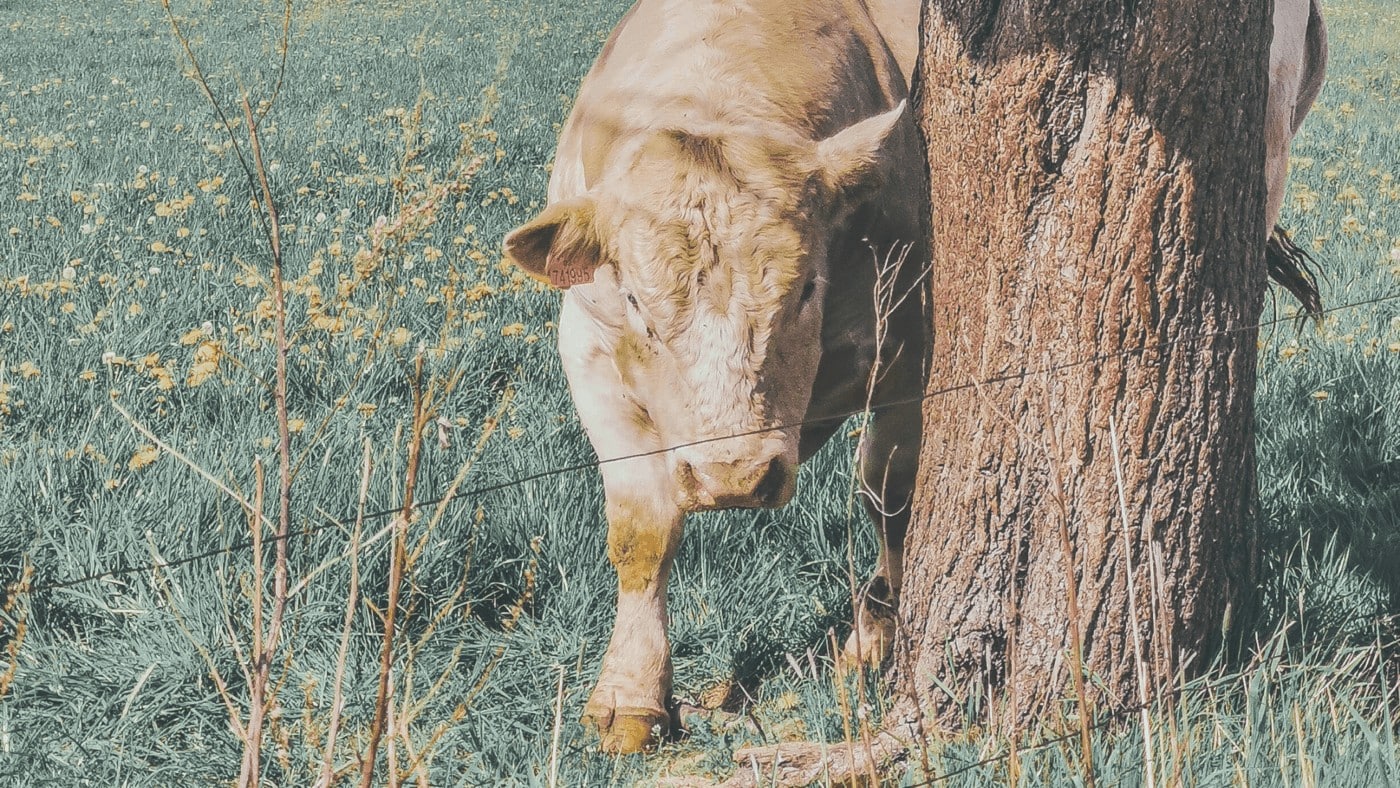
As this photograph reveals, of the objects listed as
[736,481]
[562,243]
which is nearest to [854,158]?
[562,243]

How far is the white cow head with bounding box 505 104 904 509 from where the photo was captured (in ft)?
8.38

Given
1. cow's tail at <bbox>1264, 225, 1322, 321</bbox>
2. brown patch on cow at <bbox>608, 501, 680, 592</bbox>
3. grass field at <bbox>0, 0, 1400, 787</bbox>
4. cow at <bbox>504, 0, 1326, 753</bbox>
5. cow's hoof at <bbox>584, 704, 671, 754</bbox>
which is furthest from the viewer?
cow's tail at <bbox>1264, 225, 1322, 321</bbox>

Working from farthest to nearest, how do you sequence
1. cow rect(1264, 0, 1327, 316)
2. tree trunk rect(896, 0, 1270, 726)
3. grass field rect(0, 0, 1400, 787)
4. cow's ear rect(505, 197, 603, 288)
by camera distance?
cow rect(1264, 0, 1327, 316) → cow's ear rect(505, 197, 603, 288) → grass field rect(0, 0, 1400, 787) → tree trunk rect(896, 0, 1270, 726)

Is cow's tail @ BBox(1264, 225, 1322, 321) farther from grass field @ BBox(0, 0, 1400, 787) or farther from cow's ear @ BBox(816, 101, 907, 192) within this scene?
cow's ear @ BBox(816, 101, 907, 192)

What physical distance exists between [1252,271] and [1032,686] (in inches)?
34.9

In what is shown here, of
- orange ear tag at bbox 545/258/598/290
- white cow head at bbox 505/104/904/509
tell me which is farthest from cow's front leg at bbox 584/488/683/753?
orange ear tag at bbox 545/258/598/290

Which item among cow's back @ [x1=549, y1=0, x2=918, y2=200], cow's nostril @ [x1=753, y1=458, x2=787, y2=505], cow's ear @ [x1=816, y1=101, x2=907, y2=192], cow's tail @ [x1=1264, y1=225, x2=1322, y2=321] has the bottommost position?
cow's nostril @ [x1=753, y1=458, x2=787, y2=505]

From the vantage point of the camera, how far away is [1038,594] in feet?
8.49

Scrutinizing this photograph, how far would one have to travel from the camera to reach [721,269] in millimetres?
2592

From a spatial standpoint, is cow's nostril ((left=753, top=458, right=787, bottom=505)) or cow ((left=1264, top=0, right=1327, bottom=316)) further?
cow ((left=1264, top=0, right=1327, bottom=316))

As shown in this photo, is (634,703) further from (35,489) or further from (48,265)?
(48,265)

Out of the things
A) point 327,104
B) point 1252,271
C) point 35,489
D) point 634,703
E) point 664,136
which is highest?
point 327,104

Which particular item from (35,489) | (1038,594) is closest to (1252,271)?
(1038,594)

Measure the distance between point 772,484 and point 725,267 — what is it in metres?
0.42
